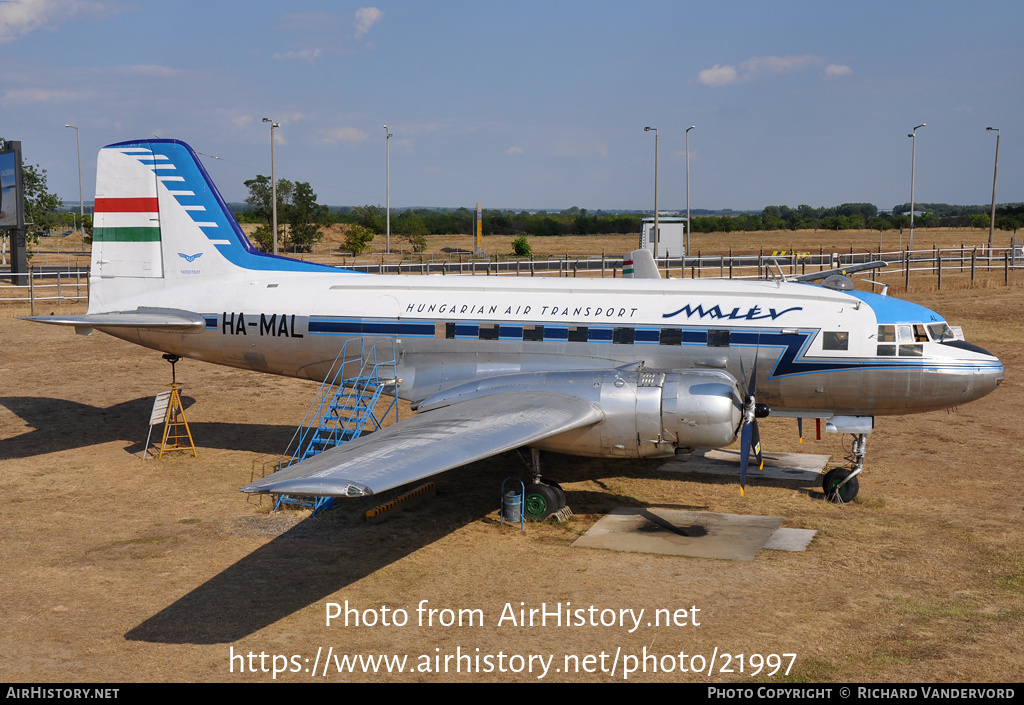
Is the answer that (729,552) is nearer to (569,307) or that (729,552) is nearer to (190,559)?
(569,307)

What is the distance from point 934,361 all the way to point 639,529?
22.3ft

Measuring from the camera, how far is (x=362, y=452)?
42.5ft

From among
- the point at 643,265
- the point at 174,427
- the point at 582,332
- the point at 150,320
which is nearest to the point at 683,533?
the point at 582,332

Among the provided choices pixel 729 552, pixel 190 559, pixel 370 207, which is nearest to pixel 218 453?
pixel 190 559

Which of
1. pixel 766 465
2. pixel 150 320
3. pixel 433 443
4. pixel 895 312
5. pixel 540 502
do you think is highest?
pixel 895 312

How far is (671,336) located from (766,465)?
16.4 ft

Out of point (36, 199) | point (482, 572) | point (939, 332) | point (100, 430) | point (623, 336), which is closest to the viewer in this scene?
point (482, 572)

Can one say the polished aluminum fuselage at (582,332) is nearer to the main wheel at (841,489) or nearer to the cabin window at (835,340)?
the cabin window at (835,340)

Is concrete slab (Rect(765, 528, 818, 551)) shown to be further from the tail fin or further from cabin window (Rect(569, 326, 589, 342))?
the tail fin

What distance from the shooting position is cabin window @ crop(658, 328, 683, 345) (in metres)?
17.8

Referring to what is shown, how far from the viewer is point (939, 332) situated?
56.6 ft

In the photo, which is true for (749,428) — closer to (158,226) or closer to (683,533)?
(683,533)

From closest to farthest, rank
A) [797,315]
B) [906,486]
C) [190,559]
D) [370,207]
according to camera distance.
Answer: [190,559], [797,315], [906,486], [370,207]

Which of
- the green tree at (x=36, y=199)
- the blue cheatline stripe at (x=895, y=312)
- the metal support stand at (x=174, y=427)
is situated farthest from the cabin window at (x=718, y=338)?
the green tree at (x=36, y=199)
